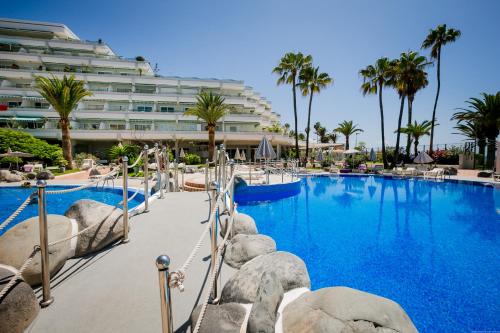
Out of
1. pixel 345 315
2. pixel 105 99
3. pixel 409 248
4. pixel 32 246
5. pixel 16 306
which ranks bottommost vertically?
pixel 409 248

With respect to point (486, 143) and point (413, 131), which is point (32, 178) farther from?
point (486, 143)

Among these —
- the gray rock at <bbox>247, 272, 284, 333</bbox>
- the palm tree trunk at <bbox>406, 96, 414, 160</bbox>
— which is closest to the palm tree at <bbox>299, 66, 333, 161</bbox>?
the palm tree trunk at <bbox>406, 96, 414, 160</bbox>

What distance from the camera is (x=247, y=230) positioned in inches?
225

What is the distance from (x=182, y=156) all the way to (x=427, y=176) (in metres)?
25.7

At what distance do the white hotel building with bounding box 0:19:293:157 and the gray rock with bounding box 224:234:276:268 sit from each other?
33496 mm

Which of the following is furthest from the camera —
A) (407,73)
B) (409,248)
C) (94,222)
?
(407,73)

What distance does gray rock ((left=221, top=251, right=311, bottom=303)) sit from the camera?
3072mm

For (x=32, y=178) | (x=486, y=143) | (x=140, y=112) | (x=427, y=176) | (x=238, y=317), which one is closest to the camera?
(x=238, y=317)

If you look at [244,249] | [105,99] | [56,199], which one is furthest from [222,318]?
[105,99]

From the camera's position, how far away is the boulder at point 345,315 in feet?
7.71

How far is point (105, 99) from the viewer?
38125 millimetres

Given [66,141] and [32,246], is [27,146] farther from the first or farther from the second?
[32,246]

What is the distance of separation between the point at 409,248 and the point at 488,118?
34254 millimetres

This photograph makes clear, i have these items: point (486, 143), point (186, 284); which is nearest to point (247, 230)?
point (186, 284)
